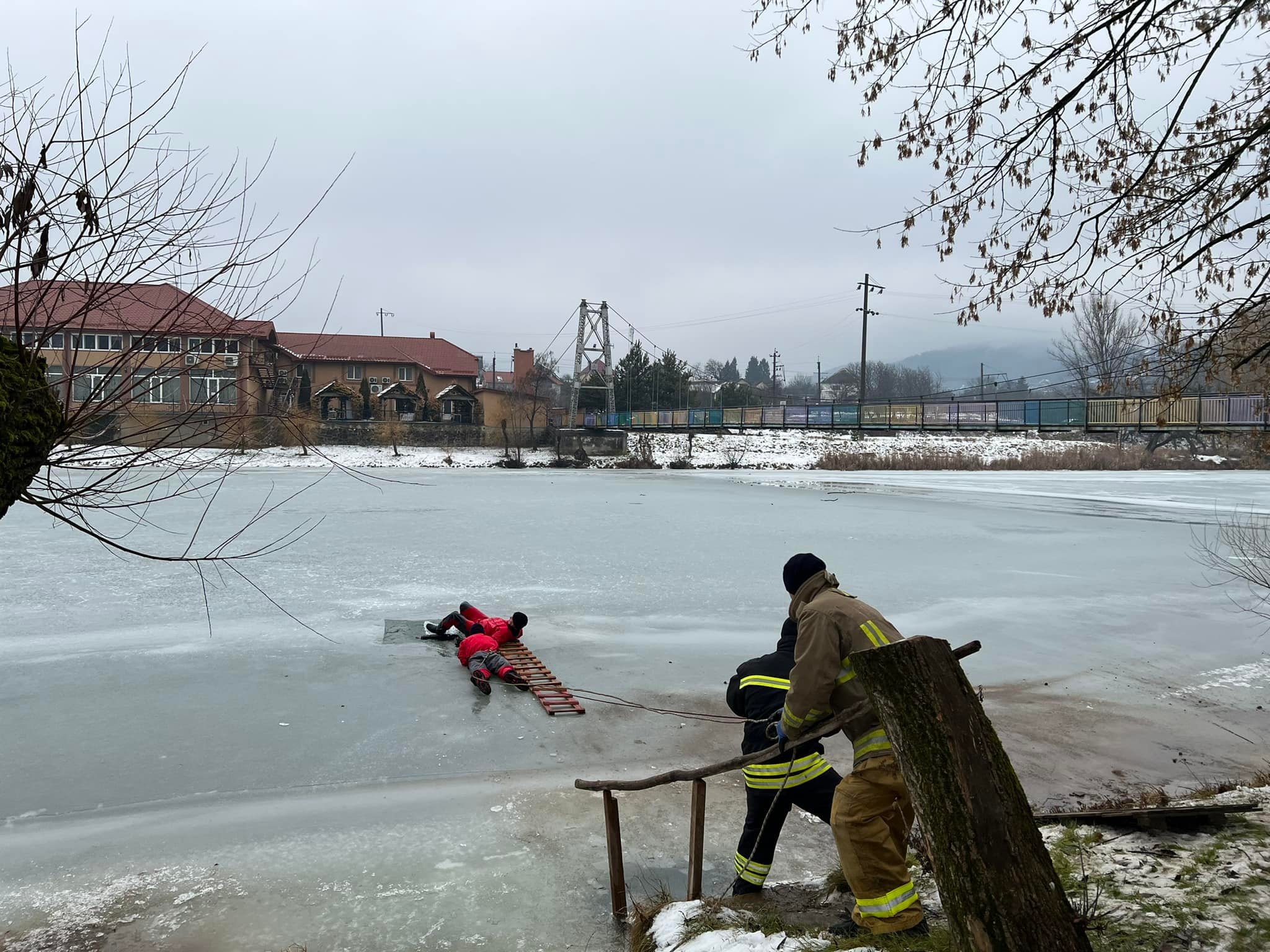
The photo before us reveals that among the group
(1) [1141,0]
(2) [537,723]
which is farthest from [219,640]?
(1) [1141,0]

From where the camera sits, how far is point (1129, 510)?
2373 cm

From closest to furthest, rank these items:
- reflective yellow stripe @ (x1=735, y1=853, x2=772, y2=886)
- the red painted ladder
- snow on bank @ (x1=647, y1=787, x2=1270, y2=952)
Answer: snow on bank @ (x1=647, y1=787, x2=1270, y2=952) < reflective yellow stripe @ (x1=735, y1=853, x2=772, y2=886) < the red painted ladder

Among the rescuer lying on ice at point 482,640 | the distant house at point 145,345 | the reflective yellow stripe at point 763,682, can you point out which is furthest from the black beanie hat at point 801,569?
the rescuer lying on ice at point 482,640

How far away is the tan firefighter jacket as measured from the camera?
3.50 m

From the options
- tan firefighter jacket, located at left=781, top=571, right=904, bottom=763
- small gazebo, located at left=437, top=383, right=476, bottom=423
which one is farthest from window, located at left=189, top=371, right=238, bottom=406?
→ small gazebo, located at left=437, top=383, right=476, bottom=423

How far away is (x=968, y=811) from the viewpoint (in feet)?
7.38

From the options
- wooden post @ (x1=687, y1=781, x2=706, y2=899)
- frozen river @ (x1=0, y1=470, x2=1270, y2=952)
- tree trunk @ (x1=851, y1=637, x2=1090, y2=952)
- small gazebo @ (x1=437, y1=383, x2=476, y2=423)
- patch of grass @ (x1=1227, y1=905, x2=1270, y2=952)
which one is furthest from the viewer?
small gazebo @ (x1=437, y1=383, x2=476, y2=423)

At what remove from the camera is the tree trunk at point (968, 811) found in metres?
2.18

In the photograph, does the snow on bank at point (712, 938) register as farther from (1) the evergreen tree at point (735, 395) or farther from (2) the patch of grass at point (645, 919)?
(1) the evergreen tree at point (735, 395)

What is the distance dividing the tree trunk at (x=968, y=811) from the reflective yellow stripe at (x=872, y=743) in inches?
44.2

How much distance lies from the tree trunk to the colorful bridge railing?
1903 centimetres

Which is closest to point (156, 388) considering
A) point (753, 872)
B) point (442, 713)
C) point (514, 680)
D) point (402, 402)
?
point (753, 872)

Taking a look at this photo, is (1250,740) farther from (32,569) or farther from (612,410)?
(612,410)

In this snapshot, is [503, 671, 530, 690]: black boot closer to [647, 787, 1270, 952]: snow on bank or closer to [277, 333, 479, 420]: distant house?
[647, 787, 1270, 952]: snow on bank
